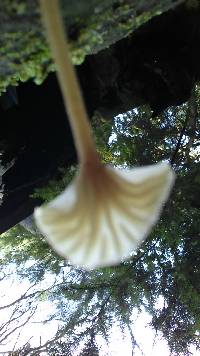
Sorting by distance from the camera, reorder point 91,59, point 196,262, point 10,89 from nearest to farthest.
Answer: point 10,89, point 91,59, point 196,262

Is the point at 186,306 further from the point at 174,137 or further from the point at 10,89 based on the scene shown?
the point at 10,89

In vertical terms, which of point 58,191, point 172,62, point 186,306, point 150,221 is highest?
point 172,62

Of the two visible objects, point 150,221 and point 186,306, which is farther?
point 186,306

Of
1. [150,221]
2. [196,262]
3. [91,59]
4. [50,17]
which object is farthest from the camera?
[196,262]

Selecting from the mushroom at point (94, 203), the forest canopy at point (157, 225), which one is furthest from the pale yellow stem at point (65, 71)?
the forest canopy at point (157, 225)

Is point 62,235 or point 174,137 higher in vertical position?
point 174,137

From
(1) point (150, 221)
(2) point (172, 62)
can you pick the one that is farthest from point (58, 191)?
(1) point (150, 221)

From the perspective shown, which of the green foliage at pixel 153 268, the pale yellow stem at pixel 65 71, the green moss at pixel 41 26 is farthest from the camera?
the green foliage at pixel 153 268

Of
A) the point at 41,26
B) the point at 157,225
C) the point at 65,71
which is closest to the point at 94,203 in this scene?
the point at 65,71

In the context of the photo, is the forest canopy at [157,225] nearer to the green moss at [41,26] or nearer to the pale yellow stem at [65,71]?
the green moss at [41,26]
